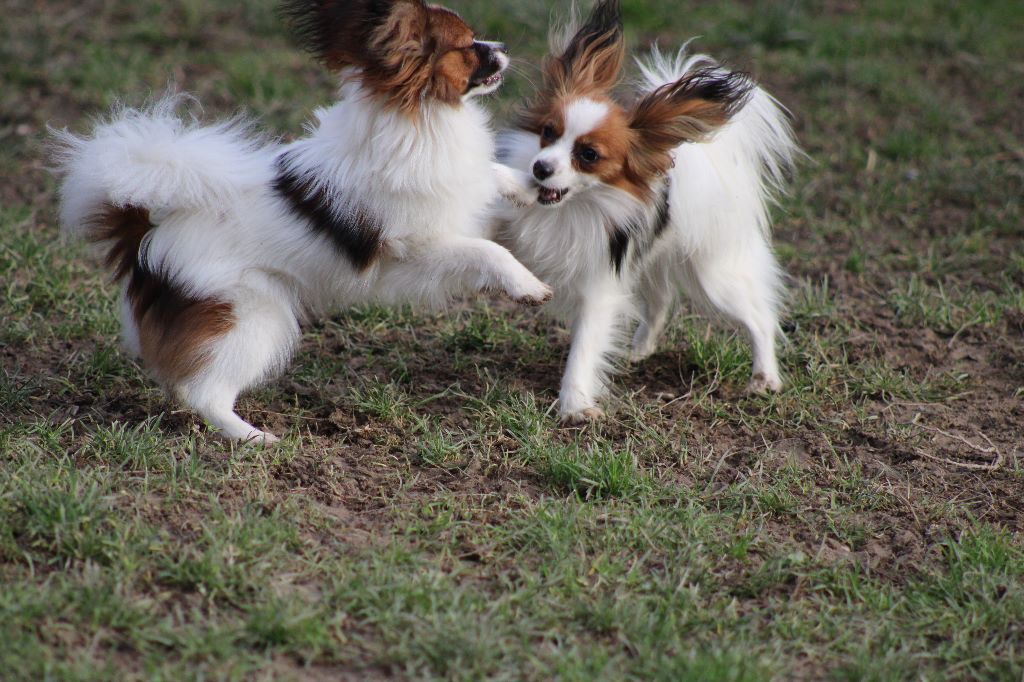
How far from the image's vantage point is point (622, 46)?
4418 mm

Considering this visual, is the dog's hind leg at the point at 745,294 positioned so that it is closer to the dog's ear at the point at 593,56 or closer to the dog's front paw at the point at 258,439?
the dog's ear at the point at 593,56

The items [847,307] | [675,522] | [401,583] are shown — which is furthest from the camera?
[847,307]

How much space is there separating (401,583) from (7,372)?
2249 mm

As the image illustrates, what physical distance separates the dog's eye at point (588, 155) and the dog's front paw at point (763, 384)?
1283mm

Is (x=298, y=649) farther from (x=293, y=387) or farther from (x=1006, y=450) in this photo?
(x=1006, y=450)

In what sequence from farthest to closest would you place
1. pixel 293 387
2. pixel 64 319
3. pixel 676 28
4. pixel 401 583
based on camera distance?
1. pixel 676 28
2. pixel 64 319
3. pixel 293 387
4. pixel 401 583

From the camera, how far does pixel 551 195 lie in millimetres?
4203

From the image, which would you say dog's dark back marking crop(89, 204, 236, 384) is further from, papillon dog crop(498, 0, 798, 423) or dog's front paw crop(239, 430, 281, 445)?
papillon dog crop(498, 0, 798, 423)

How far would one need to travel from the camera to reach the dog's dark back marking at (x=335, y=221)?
3.95 m

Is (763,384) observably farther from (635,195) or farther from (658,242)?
(635,195)

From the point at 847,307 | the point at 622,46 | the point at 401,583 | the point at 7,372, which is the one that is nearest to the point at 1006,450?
the point at 847,307

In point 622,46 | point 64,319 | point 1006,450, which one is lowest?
point 64,319

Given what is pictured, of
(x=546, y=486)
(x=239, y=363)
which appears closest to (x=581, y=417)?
(x=546, y=486)

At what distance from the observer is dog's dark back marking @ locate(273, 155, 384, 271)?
13.0ft
